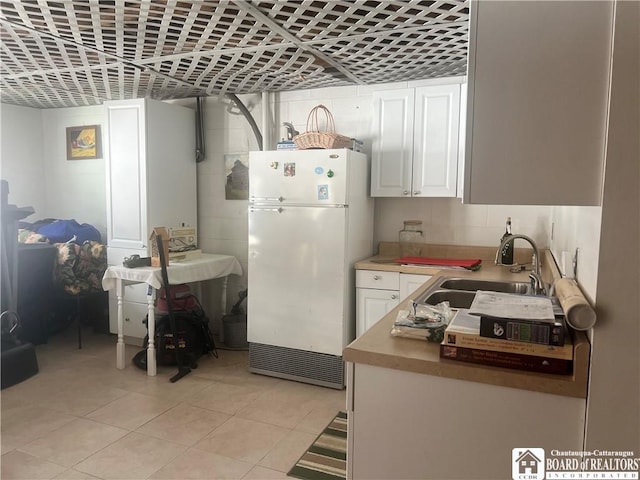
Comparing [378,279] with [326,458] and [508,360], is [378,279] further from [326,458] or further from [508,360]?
[508,360]

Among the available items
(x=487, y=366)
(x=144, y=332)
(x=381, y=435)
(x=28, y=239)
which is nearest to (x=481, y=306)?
(x=487, y=366)

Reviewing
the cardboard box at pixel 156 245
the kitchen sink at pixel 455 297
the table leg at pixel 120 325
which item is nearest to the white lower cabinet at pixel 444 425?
the kitchen sink at pixel 455 297

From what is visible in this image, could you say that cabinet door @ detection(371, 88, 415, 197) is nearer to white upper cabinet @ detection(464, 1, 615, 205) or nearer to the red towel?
the red towel

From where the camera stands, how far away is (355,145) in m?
3.53

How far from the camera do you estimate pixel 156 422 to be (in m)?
2.84

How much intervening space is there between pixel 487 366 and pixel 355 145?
253cm

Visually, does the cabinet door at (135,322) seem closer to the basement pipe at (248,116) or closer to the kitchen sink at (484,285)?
the basement pipe at (248,116)

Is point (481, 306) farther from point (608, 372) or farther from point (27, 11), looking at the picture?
point (27, 11)

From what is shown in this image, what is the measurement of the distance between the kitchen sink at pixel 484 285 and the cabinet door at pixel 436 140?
2.98 ft

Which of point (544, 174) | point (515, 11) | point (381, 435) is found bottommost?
point (381, 435)

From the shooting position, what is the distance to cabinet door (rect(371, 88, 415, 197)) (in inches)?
135

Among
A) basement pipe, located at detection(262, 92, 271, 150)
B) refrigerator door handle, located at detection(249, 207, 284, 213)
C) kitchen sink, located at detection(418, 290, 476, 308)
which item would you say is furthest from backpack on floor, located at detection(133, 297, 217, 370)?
kitchen sink, located at detection(418, 290, 476, 308)

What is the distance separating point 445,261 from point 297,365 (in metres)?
1.32

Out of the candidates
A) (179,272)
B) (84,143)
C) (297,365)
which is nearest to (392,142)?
(297,365)
